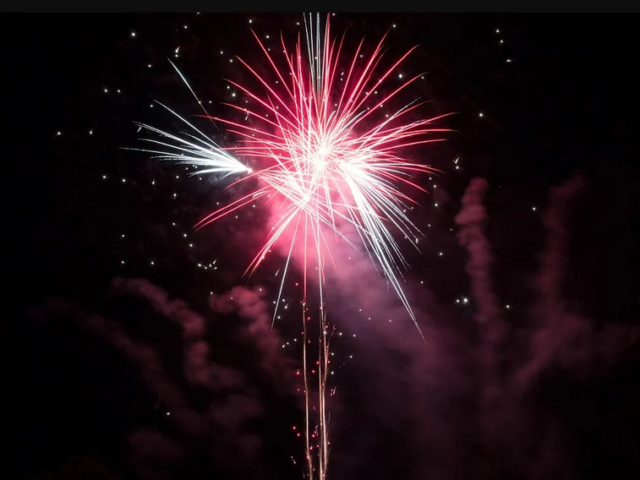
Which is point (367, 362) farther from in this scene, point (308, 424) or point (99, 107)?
point (99, 107)

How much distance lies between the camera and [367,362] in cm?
637

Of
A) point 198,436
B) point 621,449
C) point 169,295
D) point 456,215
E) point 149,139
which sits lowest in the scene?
point 621,449

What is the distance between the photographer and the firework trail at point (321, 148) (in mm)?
5133

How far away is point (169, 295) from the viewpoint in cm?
625

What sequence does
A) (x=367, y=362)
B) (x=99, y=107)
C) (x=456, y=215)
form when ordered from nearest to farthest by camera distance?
(x=99, y=107) < (x=456, y=215) < (x=367, y=362)

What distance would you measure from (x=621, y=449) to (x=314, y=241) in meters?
4.80

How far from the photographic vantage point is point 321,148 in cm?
506

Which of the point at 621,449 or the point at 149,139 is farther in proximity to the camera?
the point at 621,449

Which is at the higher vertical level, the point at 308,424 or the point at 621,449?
the point at 308,424

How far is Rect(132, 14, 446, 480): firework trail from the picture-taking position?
5133mm

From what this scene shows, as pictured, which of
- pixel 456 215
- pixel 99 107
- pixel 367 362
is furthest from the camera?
pixel 367 362

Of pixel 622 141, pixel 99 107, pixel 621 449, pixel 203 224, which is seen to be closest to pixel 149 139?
pixel 99 107

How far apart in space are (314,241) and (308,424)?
2654 millimetres

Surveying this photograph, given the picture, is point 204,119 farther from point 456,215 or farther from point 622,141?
point 622,141
